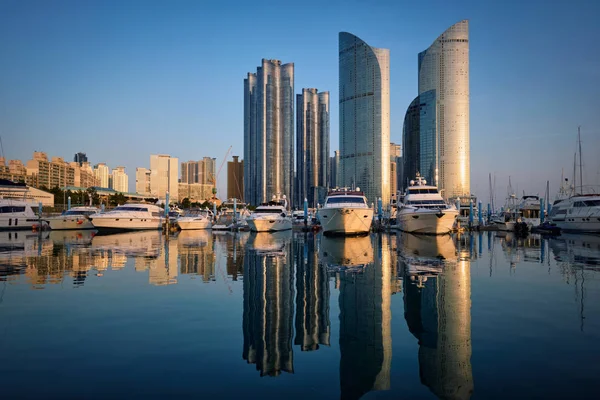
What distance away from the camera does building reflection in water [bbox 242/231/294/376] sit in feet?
25.0

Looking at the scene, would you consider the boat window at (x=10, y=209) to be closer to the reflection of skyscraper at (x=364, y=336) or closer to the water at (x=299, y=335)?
the water at (x=299, y=335)

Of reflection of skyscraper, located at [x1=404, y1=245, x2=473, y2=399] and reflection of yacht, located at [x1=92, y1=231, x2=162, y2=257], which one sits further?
reflection of yacht, located at [x1=92, y1=231, x2=162, y2=257]

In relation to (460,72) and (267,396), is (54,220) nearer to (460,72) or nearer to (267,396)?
(267,396)

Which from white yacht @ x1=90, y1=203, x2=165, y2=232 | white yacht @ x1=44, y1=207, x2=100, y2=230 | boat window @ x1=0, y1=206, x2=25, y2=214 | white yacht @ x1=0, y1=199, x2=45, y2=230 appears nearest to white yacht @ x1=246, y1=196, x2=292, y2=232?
white yacht @ x1=90, y1=203, x2=165, y2=232

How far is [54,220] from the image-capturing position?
185ft

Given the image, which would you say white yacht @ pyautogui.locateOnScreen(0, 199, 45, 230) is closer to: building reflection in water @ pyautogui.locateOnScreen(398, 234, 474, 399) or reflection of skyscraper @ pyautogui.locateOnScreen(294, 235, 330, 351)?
reflection of skyscraper @ pyautogui.locateOnScreen(294, 235, 330, 351)

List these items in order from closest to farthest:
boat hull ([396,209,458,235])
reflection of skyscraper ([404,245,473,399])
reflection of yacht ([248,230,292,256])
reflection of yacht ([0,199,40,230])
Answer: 1. reflection of skyscraper ([404,245,473,399])
2. reflection of yacht ([248,230,292,256])
3. boat hull ([396,209,458,235])
4. reflection of yacht ([0,199,40,230])

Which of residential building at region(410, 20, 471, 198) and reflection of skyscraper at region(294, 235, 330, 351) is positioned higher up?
residential building at region(410, 20, 471, 198)

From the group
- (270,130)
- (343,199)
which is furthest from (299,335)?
(270,130)

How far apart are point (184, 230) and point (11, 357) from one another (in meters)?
56.8

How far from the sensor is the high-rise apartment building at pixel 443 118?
591 ft

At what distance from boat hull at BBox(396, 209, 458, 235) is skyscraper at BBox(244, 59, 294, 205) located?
424 ft

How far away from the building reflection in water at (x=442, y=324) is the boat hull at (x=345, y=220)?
2469 cm

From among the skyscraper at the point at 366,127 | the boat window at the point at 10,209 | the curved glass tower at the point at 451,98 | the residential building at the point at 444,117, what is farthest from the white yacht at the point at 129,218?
the curved glass tower at the point at 451,98
